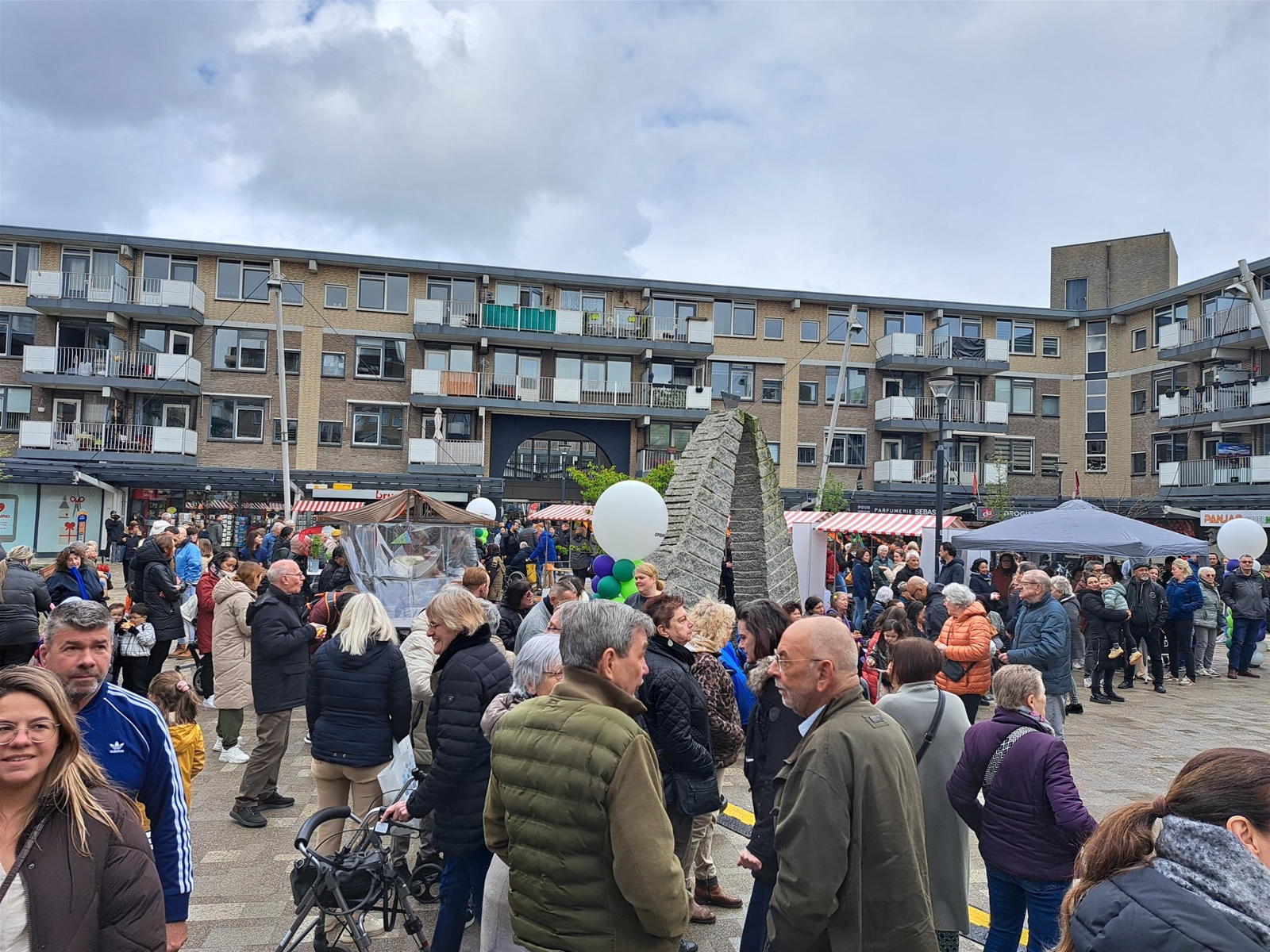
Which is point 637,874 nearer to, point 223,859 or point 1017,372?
point 223,859

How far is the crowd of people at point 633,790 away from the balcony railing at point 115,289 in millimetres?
26961

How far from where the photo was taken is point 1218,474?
31.8 m

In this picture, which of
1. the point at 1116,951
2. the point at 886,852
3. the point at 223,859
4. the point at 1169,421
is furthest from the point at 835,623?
the point at 1169,421

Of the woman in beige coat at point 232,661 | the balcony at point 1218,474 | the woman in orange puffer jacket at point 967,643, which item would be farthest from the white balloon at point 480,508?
the balcony at point 1218,474

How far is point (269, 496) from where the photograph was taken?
31.1m

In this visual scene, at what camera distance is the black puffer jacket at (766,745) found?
12.3 feet

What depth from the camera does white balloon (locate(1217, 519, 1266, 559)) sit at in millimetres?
16516

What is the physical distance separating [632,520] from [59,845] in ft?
25.6

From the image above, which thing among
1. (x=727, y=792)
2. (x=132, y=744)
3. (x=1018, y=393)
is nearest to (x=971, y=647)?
(x=727, y=792)

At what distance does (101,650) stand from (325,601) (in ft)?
21.1

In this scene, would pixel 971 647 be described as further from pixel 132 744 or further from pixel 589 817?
pixel 132 744

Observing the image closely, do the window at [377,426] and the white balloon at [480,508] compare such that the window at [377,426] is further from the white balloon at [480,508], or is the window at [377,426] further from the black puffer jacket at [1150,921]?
the black puffer jacket at [1150,921]

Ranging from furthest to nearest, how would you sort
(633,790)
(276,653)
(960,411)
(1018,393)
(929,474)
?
(1018,393)
(960,411)
(929,474)
(276,653)
(633,790)

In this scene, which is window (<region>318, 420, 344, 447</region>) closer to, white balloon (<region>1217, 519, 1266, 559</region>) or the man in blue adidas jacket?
white balloon (<region>1217, 519, 1266, 559</region>)
